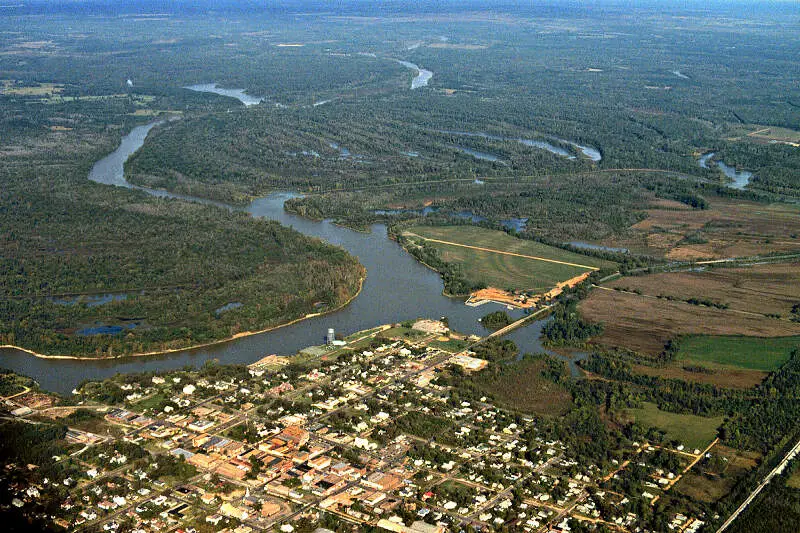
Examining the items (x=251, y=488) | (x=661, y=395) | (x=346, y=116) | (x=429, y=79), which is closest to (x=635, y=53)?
(x=429, y=79)

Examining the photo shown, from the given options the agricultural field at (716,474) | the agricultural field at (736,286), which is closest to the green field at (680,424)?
the agricultural field at (716,474)

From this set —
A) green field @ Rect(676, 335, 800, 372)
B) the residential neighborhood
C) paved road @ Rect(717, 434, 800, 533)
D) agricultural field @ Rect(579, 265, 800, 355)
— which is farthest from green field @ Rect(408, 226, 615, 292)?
paved road @ Rect(717, 434, 800, 533)

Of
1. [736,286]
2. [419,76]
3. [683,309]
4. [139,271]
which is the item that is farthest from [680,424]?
[419,76]

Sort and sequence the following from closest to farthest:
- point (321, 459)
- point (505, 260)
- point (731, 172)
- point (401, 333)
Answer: point (321, 459), point (401, 333), point (505, 260), point (731, 172)

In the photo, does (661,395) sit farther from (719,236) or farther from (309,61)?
(309,61)

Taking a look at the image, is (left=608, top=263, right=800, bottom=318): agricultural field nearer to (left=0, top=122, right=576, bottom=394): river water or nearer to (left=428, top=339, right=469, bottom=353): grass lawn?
(left=0, top=122, right=576, bottom=394): river water

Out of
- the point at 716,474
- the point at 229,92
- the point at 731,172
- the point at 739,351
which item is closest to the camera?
the point at 716,474

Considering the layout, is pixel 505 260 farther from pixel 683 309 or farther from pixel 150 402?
pixel 150 402
